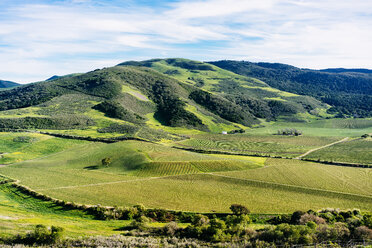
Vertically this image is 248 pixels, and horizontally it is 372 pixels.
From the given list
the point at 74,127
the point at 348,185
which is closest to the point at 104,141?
the point at 74,127

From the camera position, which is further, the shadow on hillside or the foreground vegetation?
the shadow on hillside

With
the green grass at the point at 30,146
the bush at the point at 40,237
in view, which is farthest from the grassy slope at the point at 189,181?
the bush at the point at 40,237

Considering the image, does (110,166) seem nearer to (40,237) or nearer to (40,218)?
(40,218)

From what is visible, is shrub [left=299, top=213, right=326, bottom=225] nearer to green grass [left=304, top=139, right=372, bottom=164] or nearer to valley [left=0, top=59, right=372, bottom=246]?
valley [left=0, top=59, right=372, bottom=246]

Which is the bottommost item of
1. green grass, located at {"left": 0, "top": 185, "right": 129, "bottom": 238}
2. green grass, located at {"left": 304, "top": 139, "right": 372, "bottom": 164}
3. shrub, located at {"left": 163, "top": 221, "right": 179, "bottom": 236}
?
green grass, located at {"left": 0, "top": 185, "right": 129, "bottom": 238}

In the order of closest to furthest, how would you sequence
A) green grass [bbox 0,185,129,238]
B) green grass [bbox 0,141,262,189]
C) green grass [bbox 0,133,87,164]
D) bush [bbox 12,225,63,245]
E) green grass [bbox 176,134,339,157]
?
bush [bbox 12,225,63,245] → green grass [bbox 0,185,129,238] → green grass [bbox 0,141,262,189] → green grass [bbox 0,133,87,164] → green grass [bbox 176,134,339,157]

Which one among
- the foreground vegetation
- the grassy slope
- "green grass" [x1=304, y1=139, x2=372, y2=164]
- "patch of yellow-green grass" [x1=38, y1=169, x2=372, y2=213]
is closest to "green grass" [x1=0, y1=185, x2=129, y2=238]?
the foreground vegetation

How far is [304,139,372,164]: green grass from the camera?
106312 millimetres

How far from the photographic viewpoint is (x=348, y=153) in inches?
4717

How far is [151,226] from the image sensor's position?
44500 mm

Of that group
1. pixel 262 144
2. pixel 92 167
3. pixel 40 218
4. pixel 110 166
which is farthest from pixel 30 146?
pixel 262 144

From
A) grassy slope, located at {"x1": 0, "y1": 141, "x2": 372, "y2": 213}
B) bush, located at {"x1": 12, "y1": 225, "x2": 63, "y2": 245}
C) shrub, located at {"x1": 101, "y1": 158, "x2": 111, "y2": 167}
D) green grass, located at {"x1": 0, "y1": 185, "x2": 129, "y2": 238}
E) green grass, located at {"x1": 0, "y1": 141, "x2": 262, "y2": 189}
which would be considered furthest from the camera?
Result: shrub, located at {"x1": 101, "y1": 158, "x2": 111, "y2": 167}

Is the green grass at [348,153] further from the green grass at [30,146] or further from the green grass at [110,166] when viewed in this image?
the green grass at [30,146]

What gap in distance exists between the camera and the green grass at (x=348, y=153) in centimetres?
10631
